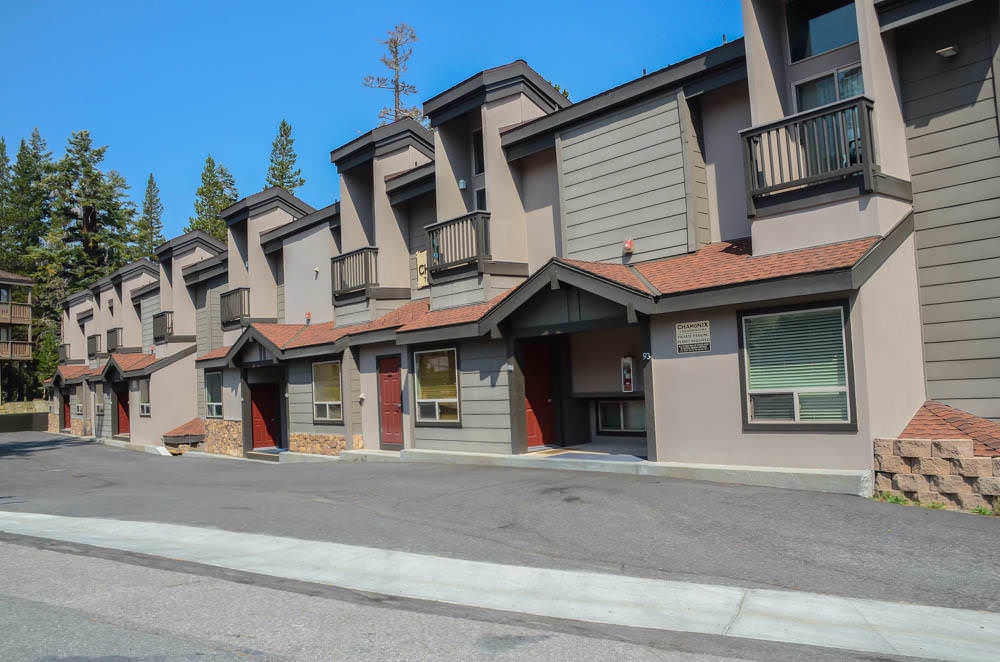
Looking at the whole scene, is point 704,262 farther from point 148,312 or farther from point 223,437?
point 148,312

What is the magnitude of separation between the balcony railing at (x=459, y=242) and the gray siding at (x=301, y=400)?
620cm

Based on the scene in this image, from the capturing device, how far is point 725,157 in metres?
13.9

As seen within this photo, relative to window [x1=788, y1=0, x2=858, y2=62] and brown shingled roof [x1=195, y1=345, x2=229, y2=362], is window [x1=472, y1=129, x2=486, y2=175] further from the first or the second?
brown shingled roof [x1=195, y1=345, x2=229, y2=362]

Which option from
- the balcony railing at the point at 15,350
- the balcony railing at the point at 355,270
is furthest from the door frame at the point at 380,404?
the balcony railing at the point at 15,350

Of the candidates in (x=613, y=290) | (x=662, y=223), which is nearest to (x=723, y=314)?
(x=613, y=290)

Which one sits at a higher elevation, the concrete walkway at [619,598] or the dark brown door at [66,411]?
the dark brown door at [66,411]

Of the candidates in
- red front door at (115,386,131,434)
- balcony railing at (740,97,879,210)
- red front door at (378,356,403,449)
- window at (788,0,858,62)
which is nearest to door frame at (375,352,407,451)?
red front door at (378,356,403,449)

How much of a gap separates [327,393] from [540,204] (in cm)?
846

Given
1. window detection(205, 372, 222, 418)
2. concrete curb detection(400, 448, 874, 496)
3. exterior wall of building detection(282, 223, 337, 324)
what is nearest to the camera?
concrete curb detection(400, 448, 874, 496)

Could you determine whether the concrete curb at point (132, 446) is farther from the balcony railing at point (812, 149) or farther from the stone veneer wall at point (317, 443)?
the balcony railing at point (812, 149)

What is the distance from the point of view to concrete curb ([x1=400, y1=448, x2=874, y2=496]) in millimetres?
10320

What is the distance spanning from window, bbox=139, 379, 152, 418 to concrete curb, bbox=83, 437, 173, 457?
1346 millimetres

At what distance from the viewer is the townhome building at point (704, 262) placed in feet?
35.7

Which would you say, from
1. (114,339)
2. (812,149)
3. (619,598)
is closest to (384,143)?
(812,149)
